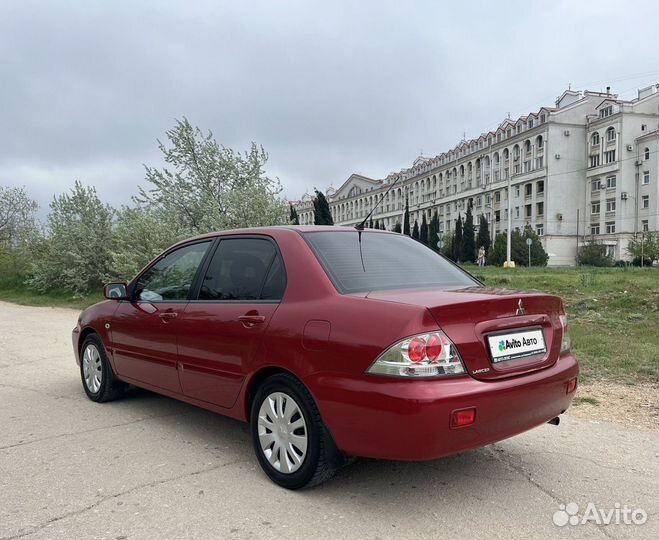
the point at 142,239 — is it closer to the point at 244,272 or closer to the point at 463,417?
the point at 244,272

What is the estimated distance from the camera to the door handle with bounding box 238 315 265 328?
141 inches

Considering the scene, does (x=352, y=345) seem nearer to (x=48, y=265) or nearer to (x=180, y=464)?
(x=180, y=464)

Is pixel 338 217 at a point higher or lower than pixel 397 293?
higher

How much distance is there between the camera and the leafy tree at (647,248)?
52222 mm

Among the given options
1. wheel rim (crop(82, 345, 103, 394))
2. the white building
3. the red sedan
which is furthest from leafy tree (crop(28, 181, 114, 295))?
the white building

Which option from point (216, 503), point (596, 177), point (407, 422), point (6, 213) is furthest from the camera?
point (596, 177)

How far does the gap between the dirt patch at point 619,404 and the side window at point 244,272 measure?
3.24m

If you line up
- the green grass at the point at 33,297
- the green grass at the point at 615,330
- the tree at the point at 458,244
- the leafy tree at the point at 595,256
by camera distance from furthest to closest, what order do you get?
the tree at the point at 458,244, the leafy tree at the point at 595,256, the green grass at the point at 33,297, the green grass at the point at 615,330

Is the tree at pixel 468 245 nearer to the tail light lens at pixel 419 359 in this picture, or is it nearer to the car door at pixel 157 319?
the car door at pixel 157 319

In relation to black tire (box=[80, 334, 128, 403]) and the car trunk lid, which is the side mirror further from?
the car trunk lid

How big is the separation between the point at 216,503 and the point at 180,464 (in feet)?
2.41

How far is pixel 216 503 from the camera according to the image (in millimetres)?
3225

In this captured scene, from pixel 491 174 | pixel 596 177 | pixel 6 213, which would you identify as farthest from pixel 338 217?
pixel 6 213

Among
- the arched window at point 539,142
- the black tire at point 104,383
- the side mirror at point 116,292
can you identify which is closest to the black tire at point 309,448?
the side mirror at point 116,292
